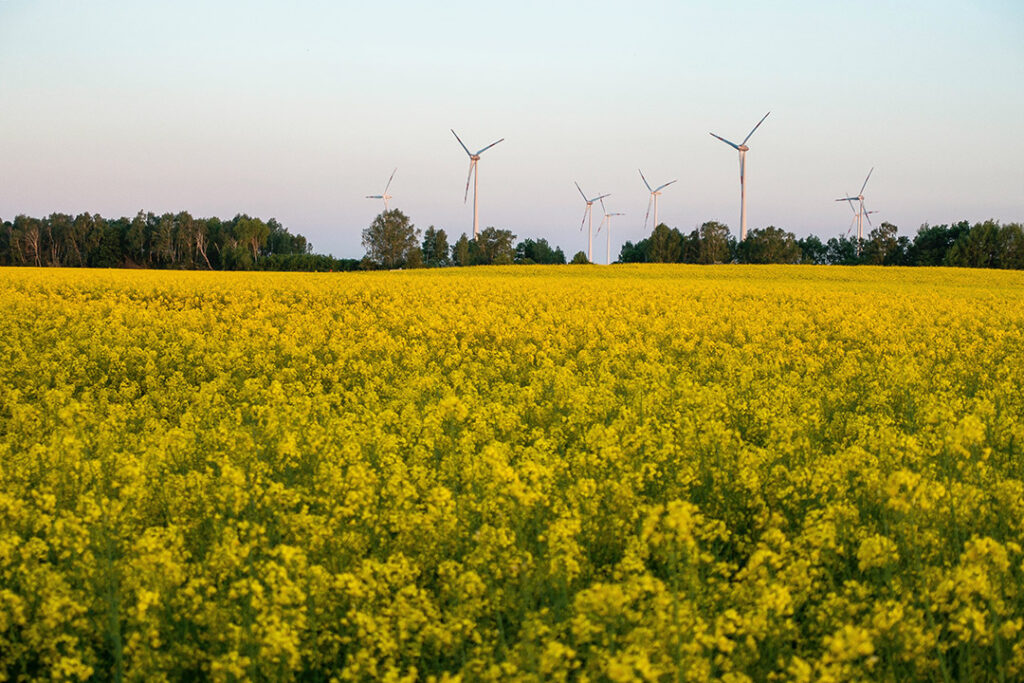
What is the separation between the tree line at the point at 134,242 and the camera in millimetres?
110250

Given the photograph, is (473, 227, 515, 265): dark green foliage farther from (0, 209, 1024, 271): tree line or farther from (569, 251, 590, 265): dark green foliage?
(569, 251, 590, 265): dark green foliage

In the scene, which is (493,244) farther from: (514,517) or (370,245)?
(514,517)

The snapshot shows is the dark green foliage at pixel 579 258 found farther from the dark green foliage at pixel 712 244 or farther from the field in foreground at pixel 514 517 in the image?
the field in foreground at pixel 514 517

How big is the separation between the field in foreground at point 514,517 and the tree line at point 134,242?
3893 inches

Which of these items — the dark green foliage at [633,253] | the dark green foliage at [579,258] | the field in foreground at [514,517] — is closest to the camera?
the field in foreground at [514,517]

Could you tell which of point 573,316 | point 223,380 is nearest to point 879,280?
point 573,316

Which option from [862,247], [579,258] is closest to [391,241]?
[579,258]

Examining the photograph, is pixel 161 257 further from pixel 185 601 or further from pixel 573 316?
pixel 185 601

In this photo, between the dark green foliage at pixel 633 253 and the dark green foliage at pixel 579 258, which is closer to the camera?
the dark green foliage at pixel 579 258

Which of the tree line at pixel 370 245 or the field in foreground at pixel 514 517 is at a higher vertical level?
the tree line at pixel 370 245

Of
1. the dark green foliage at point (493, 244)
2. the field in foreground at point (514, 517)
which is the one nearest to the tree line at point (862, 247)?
the dark green foliage at point (493, 244)

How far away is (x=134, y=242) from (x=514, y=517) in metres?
120

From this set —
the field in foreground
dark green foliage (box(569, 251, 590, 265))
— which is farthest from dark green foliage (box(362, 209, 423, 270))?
the field in foreground

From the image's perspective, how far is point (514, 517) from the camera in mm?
5238
